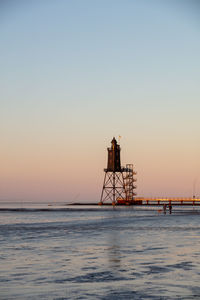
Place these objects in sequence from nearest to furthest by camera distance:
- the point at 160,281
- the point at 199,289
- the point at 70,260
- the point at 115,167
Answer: the point at 199,289
the point at 160,281
the point at 70,260
the point at 115,167

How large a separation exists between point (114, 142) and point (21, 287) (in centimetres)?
14916

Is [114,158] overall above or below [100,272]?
above

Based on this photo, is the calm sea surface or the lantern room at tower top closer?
the calm sea surface

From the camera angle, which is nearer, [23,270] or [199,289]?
[199,289]

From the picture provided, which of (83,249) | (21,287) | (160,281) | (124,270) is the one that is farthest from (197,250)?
(21,287)

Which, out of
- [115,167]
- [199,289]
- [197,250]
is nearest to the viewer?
[199,289]

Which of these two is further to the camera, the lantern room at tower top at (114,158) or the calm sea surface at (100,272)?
the lantern room at tower top at (114,158)

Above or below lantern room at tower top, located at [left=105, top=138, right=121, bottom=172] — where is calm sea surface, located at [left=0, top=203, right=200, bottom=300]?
below

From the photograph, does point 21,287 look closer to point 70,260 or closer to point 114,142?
point 70,260

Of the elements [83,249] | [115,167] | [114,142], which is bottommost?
[83,249]

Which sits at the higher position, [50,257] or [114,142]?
[114,142]

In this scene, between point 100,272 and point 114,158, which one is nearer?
point 100,272

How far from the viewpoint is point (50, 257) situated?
69.6ft

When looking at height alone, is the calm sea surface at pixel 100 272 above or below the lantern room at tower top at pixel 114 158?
below
